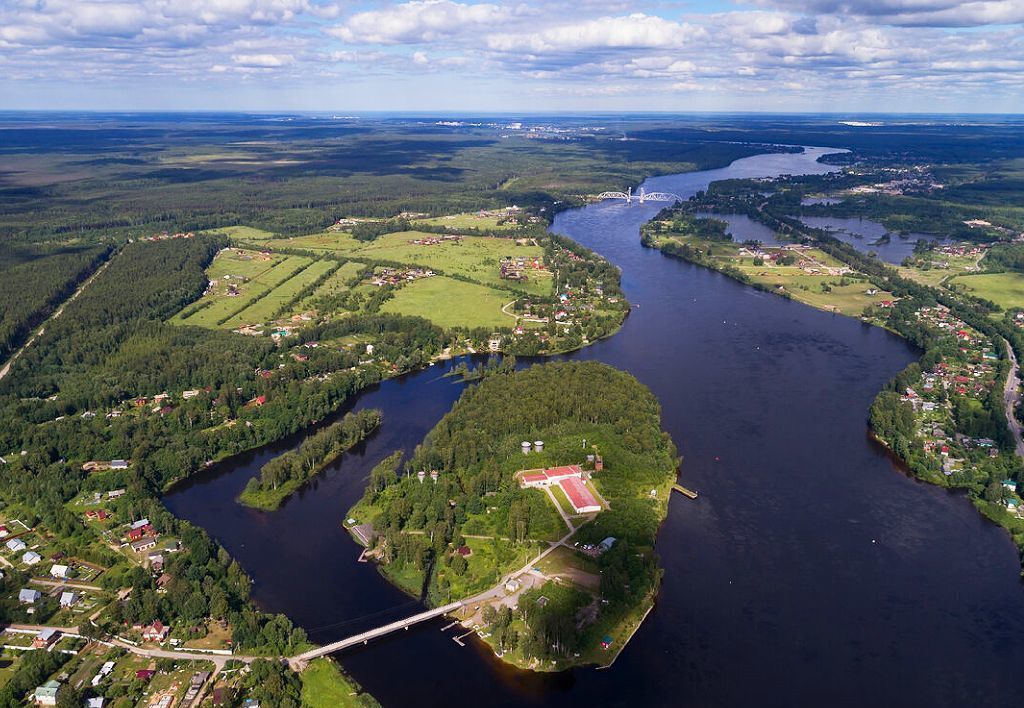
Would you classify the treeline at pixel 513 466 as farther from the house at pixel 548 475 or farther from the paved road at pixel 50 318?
the paved road at pixel 50 318

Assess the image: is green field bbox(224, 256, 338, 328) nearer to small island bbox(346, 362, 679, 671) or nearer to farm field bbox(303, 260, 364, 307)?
farm field bbox(303, 260, 364, 307)

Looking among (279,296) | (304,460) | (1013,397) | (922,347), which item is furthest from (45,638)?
(922,347)

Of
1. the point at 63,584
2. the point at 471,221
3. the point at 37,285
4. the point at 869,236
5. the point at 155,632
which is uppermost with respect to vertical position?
the point at 37,285

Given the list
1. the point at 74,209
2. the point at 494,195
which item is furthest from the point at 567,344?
the point at 74,209

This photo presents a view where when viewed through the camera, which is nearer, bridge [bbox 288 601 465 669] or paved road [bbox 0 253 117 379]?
bridge [bbox 288 601 465 669]

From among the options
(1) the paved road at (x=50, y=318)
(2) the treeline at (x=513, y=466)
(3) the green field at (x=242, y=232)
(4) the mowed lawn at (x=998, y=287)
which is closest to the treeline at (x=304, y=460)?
(2) the treeline at (x=513, y=466)

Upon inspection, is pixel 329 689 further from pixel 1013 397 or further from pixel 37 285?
pixel 37 285

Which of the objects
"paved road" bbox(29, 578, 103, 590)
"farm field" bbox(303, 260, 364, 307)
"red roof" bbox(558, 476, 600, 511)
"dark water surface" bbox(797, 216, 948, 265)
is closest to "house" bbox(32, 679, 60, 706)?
"paved road" bbox(29, 578, 103, 590)
